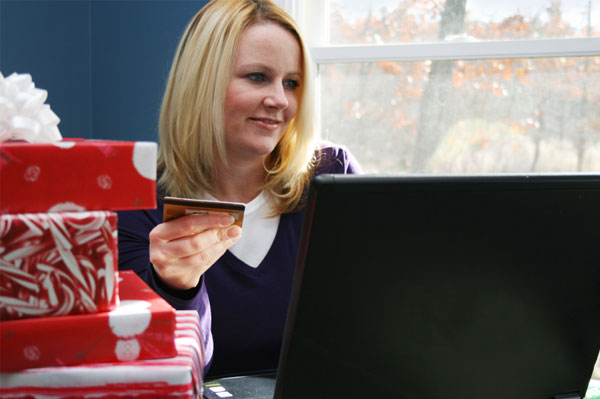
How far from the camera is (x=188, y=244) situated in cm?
98

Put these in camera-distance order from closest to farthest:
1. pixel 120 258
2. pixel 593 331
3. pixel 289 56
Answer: pixel 593 331, pixel 120 258, pixel 289 56

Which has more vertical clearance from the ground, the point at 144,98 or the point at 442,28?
the point at 442,28

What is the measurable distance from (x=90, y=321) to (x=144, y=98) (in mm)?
1617

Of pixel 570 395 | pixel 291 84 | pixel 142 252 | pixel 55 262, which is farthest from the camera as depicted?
pixel 291 84

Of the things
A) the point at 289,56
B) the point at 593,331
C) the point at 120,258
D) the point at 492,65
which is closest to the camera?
the point at 593,331

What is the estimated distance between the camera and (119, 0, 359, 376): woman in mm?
1444

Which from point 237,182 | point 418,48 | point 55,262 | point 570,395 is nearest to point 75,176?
point 55,262

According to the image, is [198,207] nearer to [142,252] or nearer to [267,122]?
[142,252]

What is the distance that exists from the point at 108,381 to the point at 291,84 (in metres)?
1.11

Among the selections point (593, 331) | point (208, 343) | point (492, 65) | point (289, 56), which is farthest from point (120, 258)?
point (492, 65)

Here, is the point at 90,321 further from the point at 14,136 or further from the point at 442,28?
the point at 442,28

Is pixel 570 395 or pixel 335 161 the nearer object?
→ pixel 570 395

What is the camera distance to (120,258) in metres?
1.37

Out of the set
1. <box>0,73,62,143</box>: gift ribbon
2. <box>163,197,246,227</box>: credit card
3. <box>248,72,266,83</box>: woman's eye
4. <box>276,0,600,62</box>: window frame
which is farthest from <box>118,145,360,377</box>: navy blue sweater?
<box>276,0,600,62</box>: window frame
